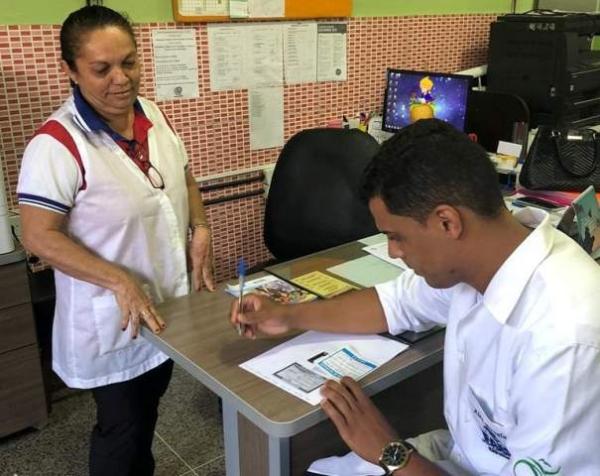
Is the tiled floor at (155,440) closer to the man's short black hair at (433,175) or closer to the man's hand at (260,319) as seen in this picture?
the man's hand at (260,319)

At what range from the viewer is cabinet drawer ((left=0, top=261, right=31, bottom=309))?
209cm

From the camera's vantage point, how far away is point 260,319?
55.1 inches

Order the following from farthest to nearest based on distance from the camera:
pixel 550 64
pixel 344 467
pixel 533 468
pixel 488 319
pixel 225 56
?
pixel 550 64 → pixel 225 56 → pixel 344 467 → pixel 488 319 → pixel 533 468

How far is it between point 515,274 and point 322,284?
28.0 inches

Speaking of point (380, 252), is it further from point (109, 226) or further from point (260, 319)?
point (109, 226)

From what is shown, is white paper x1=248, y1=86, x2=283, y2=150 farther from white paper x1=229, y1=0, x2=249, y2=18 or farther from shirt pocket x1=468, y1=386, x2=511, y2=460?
shirt pocket x1=468, y1=386, x2=511, y2=460

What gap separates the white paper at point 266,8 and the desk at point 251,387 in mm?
1502

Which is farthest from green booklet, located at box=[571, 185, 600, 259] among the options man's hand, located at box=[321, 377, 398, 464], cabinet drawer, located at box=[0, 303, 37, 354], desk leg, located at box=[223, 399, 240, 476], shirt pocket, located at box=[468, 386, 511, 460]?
cabinet drawer, located at box=[0, 303, 37, 354]

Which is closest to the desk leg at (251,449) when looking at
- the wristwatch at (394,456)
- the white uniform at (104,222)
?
the wristwatch at (394,456)

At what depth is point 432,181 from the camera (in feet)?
3.36

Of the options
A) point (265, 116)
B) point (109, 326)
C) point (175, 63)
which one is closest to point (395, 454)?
point (109, 326)

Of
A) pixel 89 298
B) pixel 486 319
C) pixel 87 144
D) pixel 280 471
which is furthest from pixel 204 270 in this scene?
pixel 486 319

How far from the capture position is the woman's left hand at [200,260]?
1712mm

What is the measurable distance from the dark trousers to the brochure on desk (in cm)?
48
